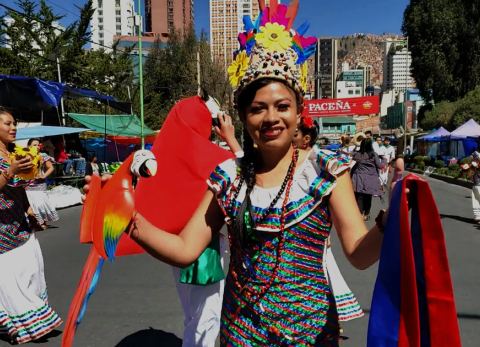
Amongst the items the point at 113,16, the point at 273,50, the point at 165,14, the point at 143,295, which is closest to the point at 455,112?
the point at 143,295

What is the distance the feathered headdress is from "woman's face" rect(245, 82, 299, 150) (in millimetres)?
53

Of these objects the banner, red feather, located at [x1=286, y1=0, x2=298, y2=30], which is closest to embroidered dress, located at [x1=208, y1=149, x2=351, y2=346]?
red feather, located at [x1=286, y1=0, x2=298, y2=30]

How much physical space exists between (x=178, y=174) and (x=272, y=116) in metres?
1.40

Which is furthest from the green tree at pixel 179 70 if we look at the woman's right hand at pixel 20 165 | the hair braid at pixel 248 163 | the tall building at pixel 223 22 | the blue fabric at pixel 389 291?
the blue fabric at pixel 389 291

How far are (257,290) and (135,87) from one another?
33902mm

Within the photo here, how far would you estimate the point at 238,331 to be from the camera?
164 centimetres

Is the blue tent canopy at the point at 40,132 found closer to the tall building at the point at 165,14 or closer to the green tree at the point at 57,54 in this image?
the green tree at the point at 57,54

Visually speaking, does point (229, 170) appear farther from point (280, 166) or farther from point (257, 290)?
point (257, 290)

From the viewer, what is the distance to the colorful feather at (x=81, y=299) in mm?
2041

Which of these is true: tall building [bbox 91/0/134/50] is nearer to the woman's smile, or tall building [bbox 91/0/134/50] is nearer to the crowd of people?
the crowd of people

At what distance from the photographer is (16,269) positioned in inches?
152

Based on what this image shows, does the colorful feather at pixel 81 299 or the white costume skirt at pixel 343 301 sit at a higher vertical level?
the colorful feather at pixel 81 299

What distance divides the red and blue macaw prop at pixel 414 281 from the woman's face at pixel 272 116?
1.44 feet

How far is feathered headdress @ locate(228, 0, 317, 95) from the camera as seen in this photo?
173cm
